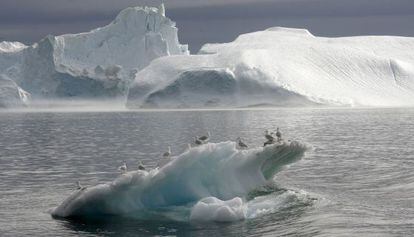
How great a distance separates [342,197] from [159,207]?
7.00 meters

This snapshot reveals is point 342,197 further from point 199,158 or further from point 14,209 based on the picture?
point 14,209

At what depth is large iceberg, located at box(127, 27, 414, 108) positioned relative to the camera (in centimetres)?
→ 15162

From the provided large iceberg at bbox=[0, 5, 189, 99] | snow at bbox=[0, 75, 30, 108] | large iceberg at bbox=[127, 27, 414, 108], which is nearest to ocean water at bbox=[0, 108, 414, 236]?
large iceberg at bbox=[127, 27, 414, 108]

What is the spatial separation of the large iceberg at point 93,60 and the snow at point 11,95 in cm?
340

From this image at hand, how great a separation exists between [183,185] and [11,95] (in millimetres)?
165141

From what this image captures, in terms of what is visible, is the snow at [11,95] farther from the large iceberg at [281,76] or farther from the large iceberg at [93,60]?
the large iceberg at [281,76]

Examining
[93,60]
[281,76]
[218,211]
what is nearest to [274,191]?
[218,211]

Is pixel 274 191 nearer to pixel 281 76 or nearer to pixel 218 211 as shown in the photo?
pixel 218 211

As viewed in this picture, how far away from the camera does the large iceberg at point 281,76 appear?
152 metres

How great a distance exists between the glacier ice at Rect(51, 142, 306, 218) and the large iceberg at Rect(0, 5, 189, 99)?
15060cm

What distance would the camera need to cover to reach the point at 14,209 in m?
24.6

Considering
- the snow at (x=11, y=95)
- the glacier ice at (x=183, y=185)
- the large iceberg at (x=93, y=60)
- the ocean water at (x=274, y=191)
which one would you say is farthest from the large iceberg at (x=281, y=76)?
the glacier ice at (x=183, y=185)

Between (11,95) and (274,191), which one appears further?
(11,95)

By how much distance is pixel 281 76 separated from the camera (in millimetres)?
159875
